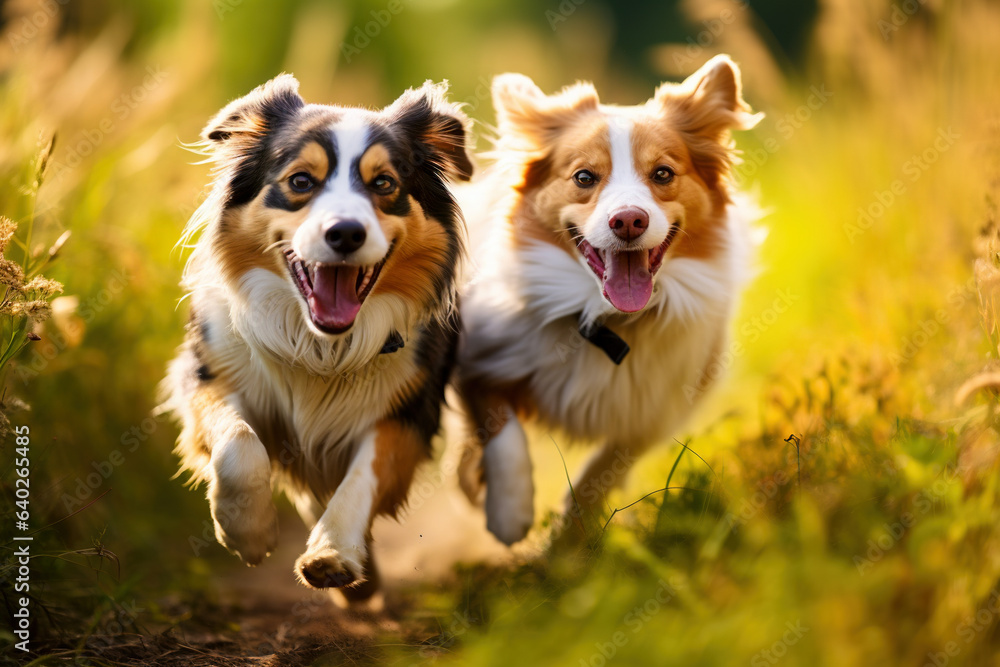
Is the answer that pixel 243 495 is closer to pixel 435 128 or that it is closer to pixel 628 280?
pixel 435 128

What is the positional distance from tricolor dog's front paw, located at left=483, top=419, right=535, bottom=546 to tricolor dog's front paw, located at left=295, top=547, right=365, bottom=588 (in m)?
0.85

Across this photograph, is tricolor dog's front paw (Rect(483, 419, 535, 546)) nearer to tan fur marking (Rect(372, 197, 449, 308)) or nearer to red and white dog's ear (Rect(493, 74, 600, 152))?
tan fur marking (Rect(372, 197, 449, 308))

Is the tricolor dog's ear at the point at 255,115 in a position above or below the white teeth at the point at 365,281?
above

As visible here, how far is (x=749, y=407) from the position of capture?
5.02 m

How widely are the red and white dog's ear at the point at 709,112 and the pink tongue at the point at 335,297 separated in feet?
5.50

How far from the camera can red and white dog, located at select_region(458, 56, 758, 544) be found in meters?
3.39

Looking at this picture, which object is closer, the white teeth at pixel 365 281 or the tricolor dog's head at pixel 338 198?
the tricolor dog's head at pixel 338 198

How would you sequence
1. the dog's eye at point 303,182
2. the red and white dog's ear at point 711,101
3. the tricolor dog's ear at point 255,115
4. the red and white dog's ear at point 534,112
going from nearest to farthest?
the dog's eye at point 303,182, the tricolor dog's ear at point 255,115, the red and white dog's ear at point 711,101, the red and white dog's ear at point 534,112

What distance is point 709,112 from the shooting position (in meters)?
Result: 3.66

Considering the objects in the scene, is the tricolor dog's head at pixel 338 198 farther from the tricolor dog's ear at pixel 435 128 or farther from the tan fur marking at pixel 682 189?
the tan fur marking at pixel 682 189

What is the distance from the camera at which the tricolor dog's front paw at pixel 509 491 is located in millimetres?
3354

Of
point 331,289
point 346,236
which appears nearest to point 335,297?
point 331,289

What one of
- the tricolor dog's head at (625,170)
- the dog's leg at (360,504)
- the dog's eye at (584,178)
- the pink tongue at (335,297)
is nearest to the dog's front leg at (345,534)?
the dog's leg at (360,504)

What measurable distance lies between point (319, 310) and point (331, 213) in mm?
367
